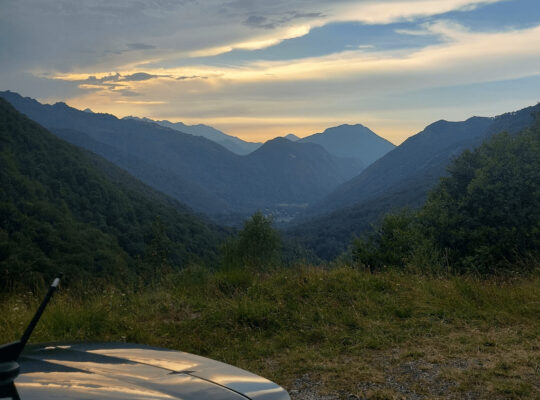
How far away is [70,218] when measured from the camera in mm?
62188

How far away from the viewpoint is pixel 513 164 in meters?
17.2

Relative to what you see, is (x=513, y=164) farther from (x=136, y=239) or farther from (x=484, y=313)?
(x=136, y=239)

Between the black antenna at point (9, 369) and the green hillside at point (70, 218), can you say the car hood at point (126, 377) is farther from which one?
the green hillside at point (70, 218)

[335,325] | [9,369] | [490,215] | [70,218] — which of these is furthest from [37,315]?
[70,218]

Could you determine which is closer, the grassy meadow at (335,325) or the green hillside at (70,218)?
the grassy meadow at (335,325)

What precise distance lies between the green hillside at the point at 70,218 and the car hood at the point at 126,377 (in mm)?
34307

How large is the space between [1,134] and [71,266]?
5650cm

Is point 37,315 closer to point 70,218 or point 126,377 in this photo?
point 126,377

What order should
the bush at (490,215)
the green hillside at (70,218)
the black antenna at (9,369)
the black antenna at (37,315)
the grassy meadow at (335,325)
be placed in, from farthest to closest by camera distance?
1. the green hillside at (70,218)
2. the bush at (490,215)
3. the grassy meadow at (335,325)
4. the black antenna at (37,315)
5. the black antenna at (9,369)

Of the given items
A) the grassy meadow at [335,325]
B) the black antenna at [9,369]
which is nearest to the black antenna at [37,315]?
the black antenna at [9,369]

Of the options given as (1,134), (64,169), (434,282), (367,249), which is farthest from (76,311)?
(1,134)

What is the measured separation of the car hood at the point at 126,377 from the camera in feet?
5.08

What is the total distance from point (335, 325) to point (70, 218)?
64.3 meters

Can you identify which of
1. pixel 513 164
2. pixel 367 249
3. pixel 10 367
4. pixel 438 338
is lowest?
pixel 367 249
